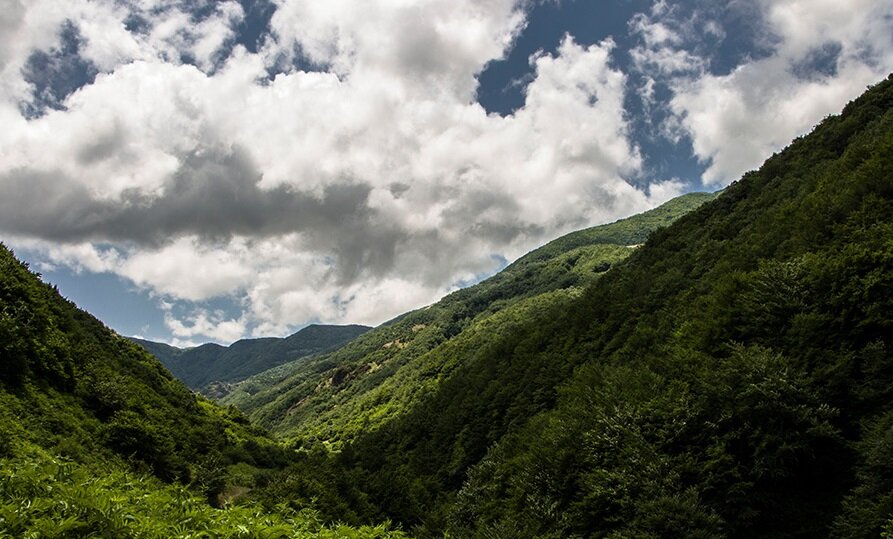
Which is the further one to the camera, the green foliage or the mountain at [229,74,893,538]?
the mountain at [229,74,893,538]

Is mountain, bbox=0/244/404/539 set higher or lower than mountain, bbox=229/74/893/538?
higher

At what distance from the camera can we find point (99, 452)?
21.8 metres

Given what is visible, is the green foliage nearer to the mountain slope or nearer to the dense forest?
the dense forest

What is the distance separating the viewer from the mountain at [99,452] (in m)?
6.71

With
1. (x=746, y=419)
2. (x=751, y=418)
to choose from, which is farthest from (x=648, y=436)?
(x=751, y=418)

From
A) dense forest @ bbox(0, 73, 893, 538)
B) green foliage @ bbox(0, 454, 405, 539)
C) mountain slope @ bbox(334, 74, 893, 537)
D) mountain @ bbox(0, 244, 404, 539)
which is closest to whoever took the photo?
green foliage @ bbox(0, 454, 405, 539)

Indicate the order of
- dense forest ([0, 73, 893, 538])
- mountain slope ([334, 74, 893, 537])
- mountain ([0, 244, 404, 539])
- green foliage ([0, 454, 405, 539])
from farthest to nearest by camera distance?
1. mountain slope ([334, 74, 893, 537])
2. dense forest ([0, 73, 893, 538])
3. mountain ([0, 244, 404, 539])
4. green foliage ([0, 454, 405, 539])

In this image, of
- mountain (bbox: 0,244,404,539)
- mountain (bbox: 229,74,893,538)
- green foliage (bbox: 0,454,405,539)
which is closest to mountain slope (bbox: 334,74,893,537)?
mountain (bbox: 229,74,893,538)

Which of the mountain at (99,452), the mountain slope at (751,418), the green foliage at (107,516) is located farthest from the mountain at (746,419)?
the green foliage at (107,516)

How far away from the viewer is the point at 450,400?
80.1 m

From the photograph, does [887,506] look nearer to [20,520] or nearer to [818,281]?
[818,281]

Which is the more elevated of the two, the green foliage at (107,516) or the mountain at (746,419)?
the green foliage at (107,516)

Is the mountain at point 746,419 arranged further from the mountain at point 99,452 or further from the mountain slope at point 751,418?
the mountain at point 99,452

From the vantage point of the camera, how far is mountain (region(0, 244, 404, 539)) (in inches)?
264
